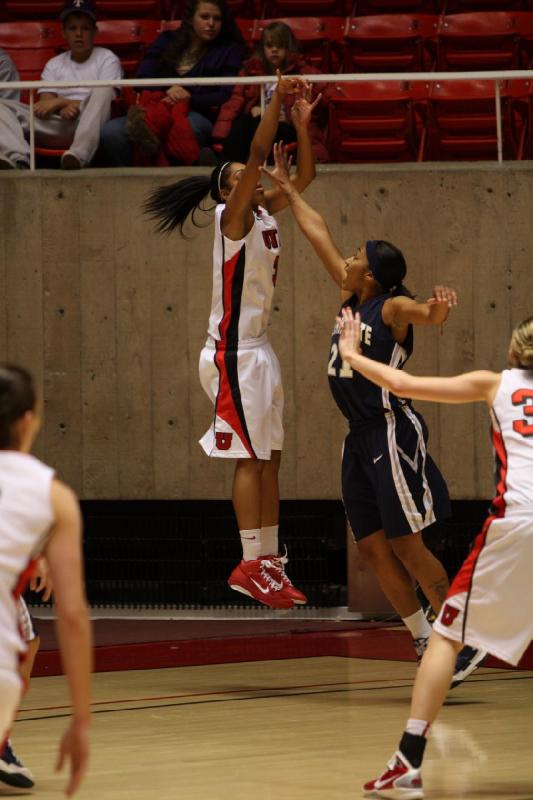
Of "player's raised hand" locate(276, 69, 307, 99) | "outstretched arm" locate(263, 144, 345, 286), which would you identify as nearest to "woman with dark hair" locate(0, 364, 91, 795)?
"outstretched arm" locate(263, 144, 345, 286)

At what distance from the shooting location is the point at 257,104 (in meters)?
8.94

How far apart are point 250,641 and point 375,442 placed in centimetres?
232

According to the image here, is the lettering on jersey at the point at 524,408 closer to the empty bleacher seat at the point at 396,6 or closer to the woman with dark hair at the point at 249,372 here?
the woman with dark hair at the point at 249,372

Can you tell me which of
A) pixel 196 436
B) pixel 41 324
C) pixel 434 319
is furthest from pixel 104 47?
pixel 434 319

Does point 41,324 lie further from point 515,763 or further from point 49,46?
point 515,763

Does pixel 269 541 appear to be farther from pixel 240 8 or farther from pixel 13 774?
pixel 240 8

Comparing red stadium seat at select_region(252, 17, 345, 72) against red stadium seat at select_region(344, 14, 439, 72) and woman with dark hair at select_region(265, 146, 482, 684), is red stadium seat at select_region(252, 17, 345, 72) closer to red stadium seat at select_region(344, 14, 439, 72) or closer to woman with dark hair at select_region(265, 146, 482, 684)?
red stadium seat at select_region(344, 14, 439, 72)

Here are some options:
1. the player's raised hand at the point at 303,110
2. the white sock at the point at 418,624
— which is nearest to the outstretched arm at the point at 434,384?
the white sock at the point at 418,624

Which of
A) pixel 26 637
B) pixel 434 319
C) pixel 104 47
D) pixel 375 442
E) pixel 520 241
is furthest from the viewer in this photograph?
pixel 104 47

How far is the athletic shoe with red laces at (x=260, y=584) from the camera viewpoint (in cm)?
707

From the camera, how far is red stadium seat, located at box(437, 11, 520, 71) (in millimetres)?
10250

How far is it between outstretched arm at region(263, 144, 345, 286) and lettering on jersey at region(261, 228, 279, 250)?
17 centimetres

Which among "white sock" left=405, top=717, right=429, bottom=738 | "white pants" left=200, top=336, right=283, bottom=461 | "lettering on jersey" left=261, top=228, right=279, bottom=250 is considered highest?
"lettering on jersey" left=261, top=228, right=279, bottom=250

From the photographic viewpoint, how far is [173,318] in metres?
9.30
